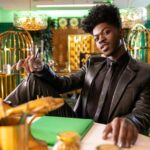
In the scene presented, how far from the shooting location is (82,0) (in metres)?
6.96

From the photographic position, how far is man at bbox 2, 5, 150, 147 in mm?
1507

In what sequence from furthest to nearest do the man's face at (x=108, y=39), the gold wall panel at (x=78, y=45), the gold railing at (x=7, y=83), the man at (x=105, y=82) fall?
1. the gold wall panel at (x=78, y=45)
2. the gold railing at (x=7, y=83)
3. the man's face at (x=108, y=39)
4. the man at (x=105, y=82)

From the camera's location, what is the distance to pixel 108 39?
164 cm

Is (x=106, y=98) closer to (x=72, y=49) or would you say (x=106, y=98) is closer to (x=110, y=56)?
(x=110, y=56)

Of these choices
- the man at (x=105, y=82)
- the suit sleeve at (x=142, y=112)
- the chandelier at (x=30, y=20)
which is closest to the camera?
the suit sleeve at (x=142, y=112)

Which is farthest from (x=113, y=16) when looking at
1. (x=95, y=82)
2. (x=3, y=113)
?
(x=3, y=113)

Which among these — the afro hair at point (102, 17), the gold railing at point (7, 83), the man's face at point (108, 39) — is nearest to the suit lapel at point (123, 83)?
the man's face at point (108, 39)

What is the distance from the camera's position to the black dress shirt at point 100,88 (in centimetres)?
157

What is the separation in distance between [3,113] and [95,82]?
1024 millimetres

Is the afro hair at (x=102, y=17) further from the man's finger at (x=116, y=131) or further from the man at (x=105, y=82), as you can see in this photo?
the man's finger at (x=116, y=131)

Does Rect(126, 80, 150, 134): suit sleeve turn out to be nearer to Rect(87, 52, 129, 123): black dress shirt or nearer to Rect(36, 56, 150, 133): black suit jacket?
Rect(36, 56, 150, 133): black suit jacket

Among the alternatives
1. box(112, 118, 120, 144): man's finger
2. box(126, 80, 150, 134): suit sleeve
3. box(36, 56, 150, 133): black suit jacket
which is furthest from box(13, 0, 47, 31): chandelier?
box(112, 118, 120, 144): man's finger

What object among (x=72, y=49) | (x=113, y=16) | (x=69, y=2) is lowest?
(x=72, y=49)

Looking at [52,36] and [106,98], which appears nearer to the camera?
[106,98]
